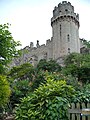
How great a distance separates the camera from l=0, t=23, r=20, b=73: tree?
9.54 metres

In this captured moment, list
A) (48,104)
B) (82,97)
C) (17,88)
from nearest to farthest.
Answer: (48,104) < (82,97) < (17,88)

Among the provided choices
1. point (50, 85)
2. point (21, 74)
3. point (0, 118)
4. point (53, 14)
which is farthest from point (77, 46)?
point (50, 85)

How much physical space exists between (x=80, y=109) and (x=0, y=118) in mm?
7318

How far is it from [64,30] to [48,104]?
4536cm

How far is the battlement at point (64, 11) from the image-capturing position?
169 ft

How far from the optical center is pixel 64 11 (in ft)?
169

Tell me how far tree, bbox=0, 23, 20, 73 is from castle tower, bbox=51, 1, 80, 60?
38.6m

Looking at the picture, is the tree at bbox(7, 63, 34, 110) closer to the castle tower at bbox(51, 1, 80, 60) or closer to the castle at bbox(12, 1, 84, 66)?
the castle at bbox(12, 1, 84, 66)

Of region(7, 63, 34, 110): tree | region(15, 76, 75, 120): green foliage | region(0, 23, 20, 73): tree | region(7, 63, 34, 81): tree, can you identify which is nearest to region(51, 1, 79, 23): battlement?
region(7, 63, 34, 81): tree

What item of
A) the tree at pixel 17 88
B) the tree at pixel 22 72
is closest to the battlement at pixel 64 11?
the tree at pixel 22 72

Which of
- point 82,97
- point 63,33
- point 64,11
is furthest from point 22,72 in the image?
point 82,97

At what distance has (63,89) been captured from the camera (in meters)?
6.55

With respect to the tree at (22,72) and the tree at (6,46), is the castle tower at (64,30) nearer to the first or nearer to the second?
the tree at (22,72)

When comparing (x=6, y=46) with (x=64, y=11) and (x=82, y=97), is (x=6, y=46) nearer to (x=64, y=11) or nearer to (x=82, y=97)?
(x=82, y=97)
